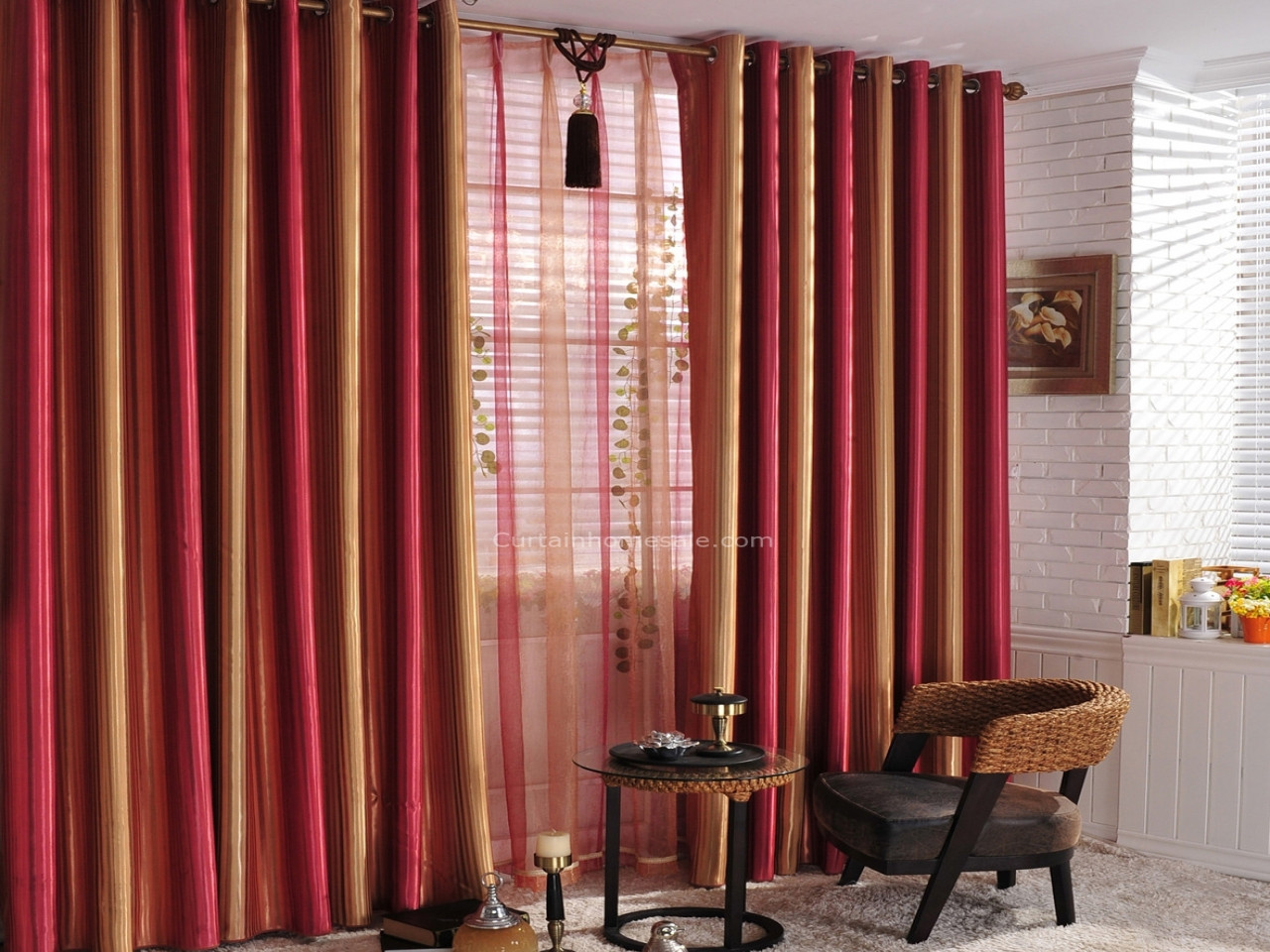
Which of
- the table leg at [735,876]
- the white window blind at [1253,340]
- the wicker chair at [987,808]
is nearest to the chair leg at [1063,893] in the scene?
the wicker chair at [987,808]

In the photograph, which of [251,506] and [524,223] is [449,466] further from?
[524,223]

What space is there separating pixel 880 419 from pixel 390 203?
63.1 inches

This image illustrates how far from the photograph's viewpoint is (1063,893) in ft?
11.0

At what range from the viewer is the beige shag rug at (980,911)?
322 centimetres

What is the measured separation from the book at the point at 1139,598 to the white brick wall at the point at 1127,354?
3 centimetres

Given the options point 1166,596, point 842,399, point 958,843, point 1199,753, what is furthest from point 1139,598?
point 958,843

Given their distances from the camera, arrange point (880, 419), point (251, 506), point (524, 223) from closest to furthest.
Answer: point (251, 506)
point (524, 223)
point (880, 419)

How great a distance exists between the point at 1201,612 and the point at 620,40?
245cm

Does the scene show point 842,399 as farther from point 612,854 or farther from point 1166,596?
point 612,854

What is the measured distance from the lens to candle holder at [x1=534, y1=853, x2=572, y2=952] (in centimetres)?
→ 283

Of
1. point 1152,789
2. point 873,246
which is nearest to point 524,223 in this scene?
point 873,246

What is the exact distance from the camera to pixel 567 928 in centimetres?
330

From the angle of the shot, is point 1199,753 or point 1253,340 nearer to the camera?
point 1199,753

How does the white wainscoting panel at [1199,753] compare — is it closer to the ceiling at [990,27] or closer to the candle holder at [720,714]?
the candle holder at [720,714]
